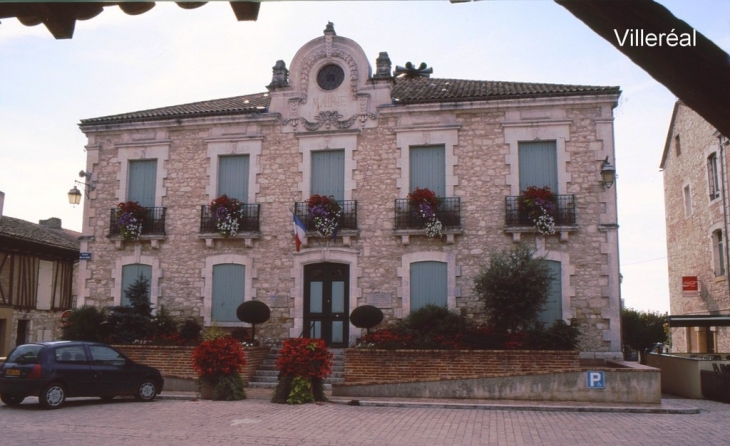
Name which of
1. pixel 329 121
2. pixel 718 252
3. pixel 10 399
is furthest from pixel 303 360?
pixel 718 252

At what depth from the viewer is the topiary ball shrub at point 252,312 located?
18.2m

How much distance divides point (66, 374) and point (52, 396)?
0.46 m

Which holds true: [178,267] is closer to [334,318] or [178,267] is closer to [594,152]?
[334,318]

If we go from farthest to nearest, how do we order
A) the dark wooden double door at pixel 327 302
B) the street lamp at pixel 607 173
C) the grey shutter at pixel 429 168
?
the dark wooden double door at pixel 327 302, the grey shutter at pixel 429 168, the street lamp at pixel 607 173

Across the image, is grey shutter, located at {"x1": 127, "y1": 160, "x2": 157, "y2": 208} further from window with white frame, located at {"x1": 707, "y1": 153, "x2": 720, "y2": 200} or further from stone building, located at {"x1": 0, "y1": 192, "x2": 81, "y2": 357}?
window with white frame, located at {"x1": 707, "y1": 153, "x2": 720, "y2": 200}

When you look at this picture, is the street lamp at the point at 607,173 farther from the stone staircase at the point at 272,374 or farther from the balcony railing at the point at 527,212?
the stone staircase at the point at 272,374

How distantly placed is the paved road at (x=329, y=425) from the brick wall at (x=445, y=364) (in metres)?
1.80

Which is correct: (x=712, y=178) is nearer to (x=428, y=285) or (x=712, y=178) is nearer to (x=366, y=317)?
(x=428, y=285)

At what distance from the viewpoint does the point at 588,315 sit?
1756 cm

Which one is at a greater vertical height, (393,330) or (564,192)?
(564,192)

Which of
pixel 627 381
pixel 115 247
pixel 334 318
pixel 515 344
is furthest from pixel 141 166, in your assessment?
pixel 627 381

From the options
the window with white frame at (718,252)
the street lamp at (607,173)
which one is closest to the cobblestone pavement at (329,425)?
the street lamp at (607,173)

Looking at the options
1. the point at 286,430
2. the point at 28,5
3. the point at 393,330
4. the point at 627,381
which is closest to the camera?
the point at 28,5

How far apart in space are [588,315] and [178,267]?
11438mm
